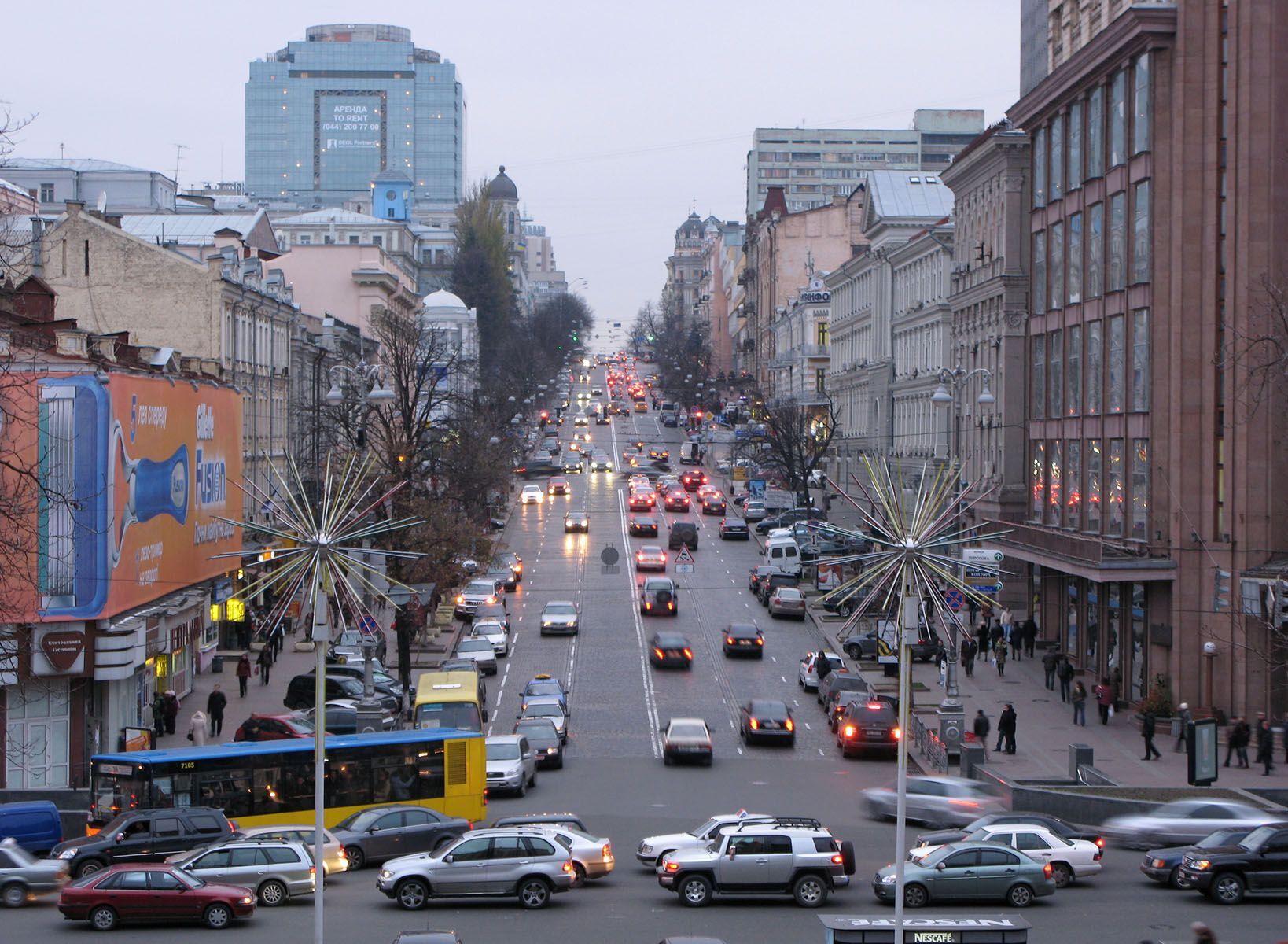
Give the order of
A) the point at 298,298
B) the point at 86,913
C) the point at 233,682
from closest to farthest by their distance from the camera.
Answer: the point at 86,913 → the point at 233,682 → the point at 298,298

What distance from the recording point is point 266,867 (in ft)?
85.4

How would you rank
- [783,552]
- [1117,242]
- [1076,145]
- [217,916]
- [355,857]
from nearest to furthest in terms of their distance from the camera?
1. [217,916]
2. [355,857]
3. [1117,242]
4. [1076,145]
5. [783,552]

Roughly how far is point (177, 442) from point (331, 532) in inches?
837

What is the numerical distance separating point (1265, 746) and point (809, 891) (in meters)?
15.5

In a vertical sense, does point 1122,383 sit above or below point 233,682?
above

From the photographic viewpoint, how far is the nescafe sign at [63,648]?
119 feet

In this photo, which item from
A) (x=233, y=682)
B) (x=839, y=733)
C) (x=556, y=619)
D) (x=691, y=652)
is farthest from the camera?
(x=556, y=619)

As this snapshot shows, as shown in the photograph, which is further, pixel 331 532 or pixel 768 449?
pixel 768 449

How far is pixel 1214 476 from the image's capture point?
1652 inches

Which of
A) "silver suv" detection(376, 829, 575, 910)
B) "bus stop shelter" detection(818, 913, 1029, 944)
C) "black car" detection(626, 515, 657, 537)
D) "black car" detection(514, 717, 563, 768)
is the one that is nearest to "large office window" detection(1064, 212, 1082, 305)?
"black car" detection(514, 717, 563, 768)

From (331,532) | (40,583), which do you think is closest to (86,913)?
(331,532)

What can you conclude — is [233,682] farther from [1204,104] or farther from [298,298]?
[298,298]

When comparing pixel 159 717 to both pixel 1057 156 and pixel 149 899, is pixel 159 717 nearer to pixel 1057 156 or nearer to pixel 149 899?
pixel 149 899

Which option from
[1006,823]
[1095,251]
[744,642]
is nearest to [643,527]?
[744,642]
